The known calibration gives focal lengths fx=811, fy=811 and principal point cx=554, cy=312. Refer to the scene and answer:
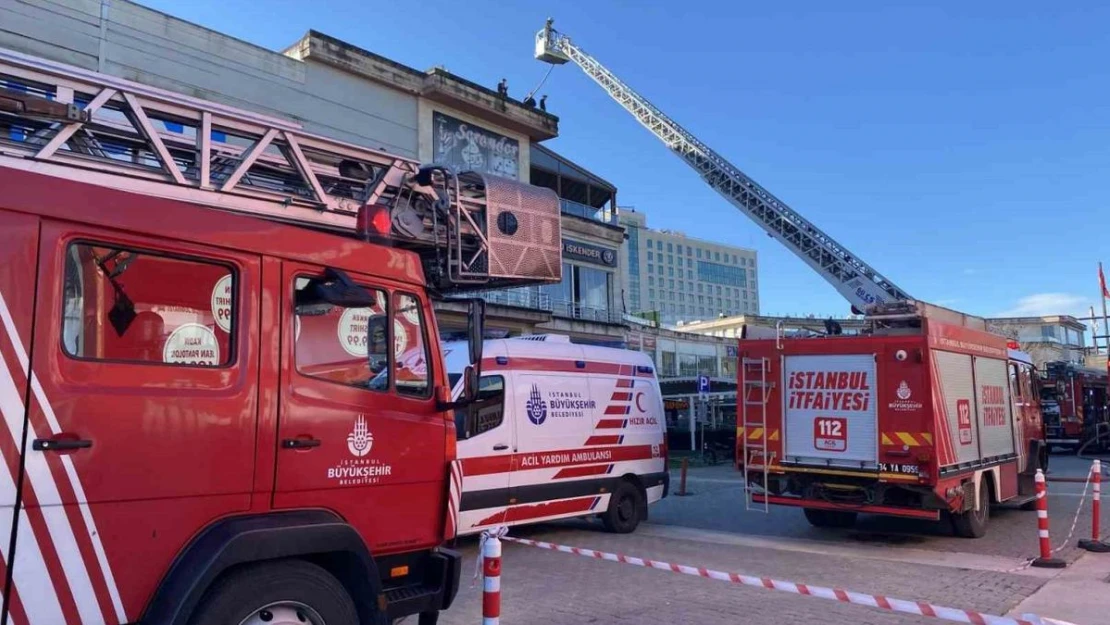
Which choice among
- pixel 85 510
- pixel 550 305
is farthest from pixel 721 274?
pixel 85 510

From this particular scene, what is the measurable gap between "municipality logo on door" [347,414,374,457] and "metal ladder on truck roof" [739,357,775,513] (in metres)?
7.57

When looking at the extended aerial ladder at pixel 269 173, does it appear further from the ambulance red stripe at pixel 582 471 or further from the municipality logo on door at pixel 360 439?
the ambulance red stripe at pixel 582 471

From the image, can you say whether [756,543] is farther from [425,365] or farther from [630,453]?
[425,365]

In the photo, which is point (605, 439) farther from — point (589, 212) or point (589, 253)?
point (589, 212)

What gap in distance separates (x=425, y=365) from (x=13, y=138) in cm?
244

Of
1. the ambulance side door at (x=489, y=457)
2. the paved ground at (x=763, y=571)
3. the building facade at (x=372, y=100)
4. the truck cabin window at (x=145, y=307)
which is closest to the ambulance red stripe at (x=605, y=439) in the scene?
the paved ground at (x=763, y=571)

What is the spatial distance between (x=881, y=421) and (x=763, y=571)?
263cm

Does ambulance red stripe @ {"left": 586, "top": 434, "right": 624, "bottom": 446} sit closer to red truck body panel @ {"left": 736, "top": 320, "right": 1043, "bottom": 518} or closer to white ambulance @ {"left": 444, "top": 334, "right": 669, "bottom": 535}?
white ambulance @ {"left": 444, "top": 334, "right": 669, "bottom": 535}

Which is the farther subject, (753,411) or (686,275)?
(686,275)

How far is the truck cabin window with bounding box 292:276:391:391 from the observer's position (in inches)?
170

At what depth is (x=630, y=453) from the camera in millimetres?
11766

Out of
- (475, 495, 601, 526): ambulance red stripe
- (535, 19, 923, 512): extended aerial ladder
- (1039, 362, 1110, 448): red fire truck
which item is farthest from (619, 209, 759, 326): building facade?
(475, 495, 601, 526): ambulance red stripe

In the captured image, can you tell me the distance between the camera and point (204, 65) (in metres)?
19.6

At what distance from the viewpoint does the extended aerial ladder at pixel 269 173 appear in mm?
4043
